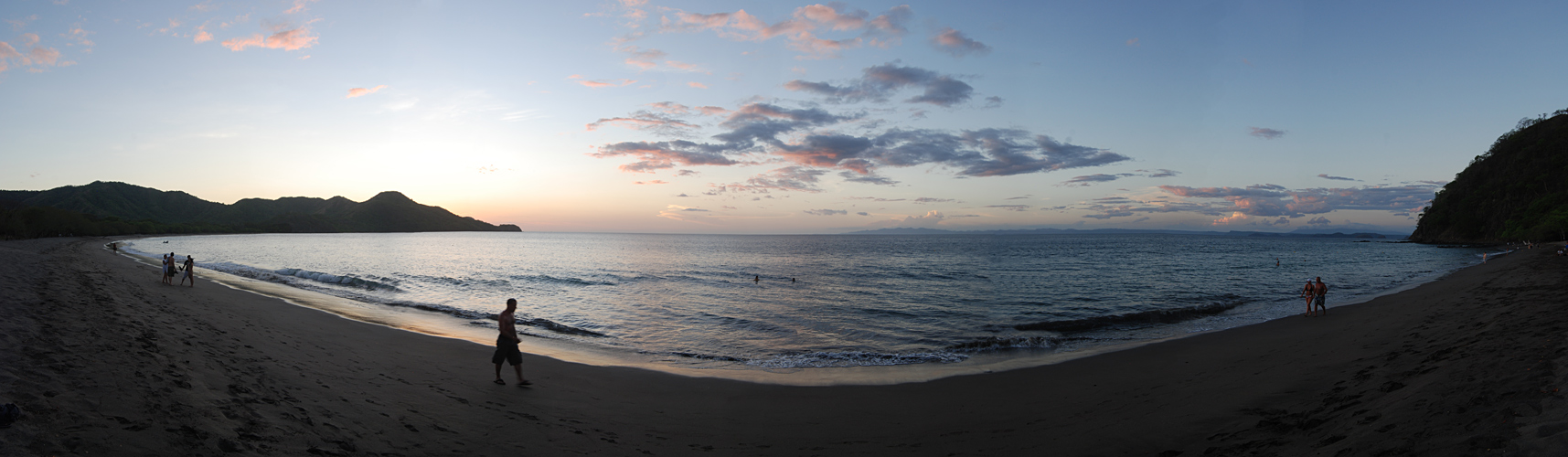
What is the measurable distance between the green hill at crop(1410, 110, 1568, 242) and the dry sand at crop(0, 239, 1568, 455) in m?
85.8

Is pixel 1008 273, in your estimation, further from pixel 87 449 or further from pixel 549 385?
pixel 87 449

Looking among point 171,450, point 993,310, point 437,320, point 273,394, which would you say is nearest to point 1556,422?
point 171,450

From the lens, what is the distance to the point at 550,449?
687cm

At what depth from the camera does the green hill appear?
6575cm

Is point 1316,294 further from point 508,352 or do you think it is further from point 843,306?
point 508,352

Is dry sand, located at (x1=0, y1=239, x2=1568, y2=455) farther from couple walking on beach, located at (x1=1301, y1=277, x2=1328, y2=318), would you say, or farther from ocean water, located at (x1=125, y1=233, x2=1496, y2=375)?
couple walking on beach, located at (x1=1301, y1=277, x2=1328, y2=318)

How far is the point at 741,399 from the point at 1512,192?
12672cm

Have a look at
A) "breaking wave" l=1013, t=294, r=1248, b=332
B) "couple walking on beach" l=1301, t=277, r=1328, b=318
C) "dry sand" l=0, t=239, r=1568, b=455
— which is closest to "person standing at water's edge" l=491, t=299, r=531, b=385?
"dry sand" l=0, t=239, r=1568, b=455

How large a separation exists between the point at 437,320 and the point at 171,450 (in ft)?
52.8

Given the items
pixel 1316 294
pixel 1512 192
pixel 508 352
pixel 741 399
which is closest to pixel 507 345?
pixel 508 352

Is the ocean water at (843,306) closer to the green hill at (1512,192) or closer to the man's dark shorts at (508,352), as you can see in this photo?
the man's dark shorts at (508,352)

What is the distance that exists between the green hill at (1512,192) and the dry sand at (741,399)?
85751mm

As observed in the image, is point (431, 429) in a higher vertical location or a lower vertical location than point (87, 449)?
lower

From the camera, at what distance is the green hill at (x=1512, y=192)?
65750 millimetres
